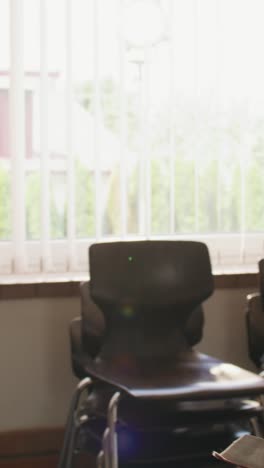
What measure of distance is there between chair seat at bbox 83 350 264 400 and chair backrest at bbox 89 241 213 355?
0.07 metres

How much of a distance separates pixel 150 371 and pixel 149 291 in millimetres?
324

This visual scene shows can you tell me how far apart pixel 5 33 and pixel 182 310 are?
1.18m

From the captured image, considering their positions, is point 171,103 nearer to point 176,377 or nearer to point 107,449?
point 176,377

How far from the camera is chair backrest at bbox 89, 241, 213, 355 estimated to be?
2.45 m

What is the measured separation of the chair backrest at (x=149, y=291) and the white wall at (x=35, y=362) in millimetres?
396

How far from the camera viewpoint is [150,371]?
7.36 feet

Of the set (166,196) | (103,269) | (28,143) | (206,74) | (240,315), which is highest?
(206,74)

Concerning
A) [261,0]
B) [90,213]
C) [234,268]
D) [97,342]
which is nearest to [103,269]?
[97,342]

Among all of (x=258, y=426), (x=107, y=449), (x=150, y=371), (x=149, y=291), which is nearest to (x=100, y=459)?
(x=107, y=449)

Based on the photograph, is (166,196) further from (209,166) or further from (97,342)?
(97,342)

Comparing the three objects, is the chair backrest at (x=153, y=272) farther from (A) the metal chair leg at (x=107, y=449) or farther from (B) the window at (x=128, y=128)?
(A) the metal chair leg at (x=107, y=449)

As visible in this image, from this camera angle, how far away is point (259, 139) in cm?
304

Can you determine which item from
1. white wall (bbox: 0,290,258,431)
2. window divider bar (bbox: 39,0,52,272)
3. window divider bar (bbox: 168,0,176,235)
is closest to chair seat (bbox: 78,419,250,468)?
white wall (bbox: 0,290,258,431)

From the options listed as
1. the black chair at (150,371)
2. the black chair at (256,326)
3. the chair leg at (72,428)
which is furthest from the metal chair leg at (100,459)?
the black chair at (256,326)
